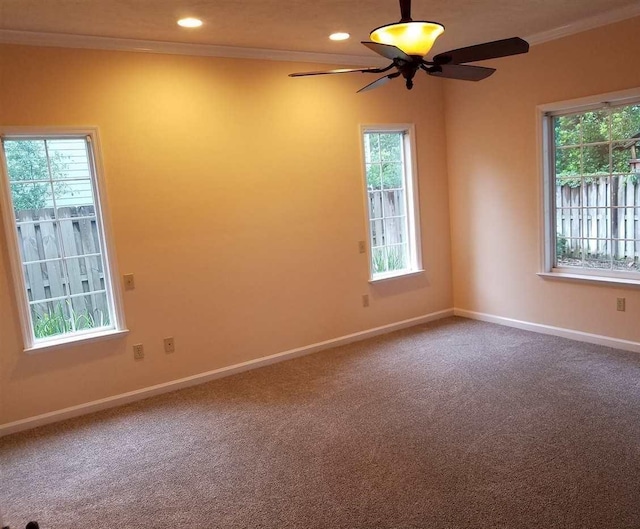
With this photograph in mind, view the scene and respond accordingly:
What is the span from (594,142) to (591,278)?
118 centimetres

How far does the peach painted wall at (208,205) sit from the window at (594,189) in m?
1.46

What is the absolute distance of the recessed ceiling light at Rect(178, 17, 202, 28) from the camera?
346 cm

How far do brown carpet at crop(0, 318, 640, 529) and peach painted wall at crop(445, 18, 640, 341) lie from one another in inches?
20.1

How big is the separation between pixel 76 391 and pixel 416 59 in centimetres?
329

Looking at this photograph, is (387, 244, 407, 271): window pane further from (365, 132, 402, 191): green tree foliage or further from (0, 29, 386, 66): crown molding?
(0, 29, 386, 66): crown molding

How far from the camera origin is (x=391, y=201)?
17.8ft

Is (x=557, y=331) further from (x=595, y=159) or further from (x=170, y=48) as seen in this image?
Result: (x=170, y=48)

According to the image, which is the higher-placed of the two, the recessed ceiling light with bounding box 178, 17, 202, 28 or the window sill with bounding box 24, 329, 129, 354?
the recessed ceiling light with bounding box 178, 17, 202, 28

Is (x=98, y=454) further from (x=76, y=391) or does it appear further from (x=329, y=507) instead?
(x=329, y=507)

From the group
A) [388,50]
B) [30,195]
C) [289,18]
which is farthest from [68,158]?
[388,50]

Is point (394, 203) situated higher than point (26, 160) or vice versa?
point (26, 160)

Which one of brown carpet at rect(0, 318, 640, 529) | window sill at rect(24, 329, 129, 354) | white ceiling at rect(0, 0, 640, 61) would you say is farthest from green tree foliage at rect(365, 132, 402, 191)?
window sill at rect(24, 329, 129, 354)

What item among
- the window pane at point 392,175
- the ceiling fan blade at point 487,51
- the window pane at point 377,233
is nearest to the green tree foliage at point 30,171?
the ceiling fan blade at point 487,51

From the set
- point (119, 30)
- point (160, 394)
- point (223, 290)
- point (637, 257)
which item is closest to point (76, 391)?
point (160, 394)
